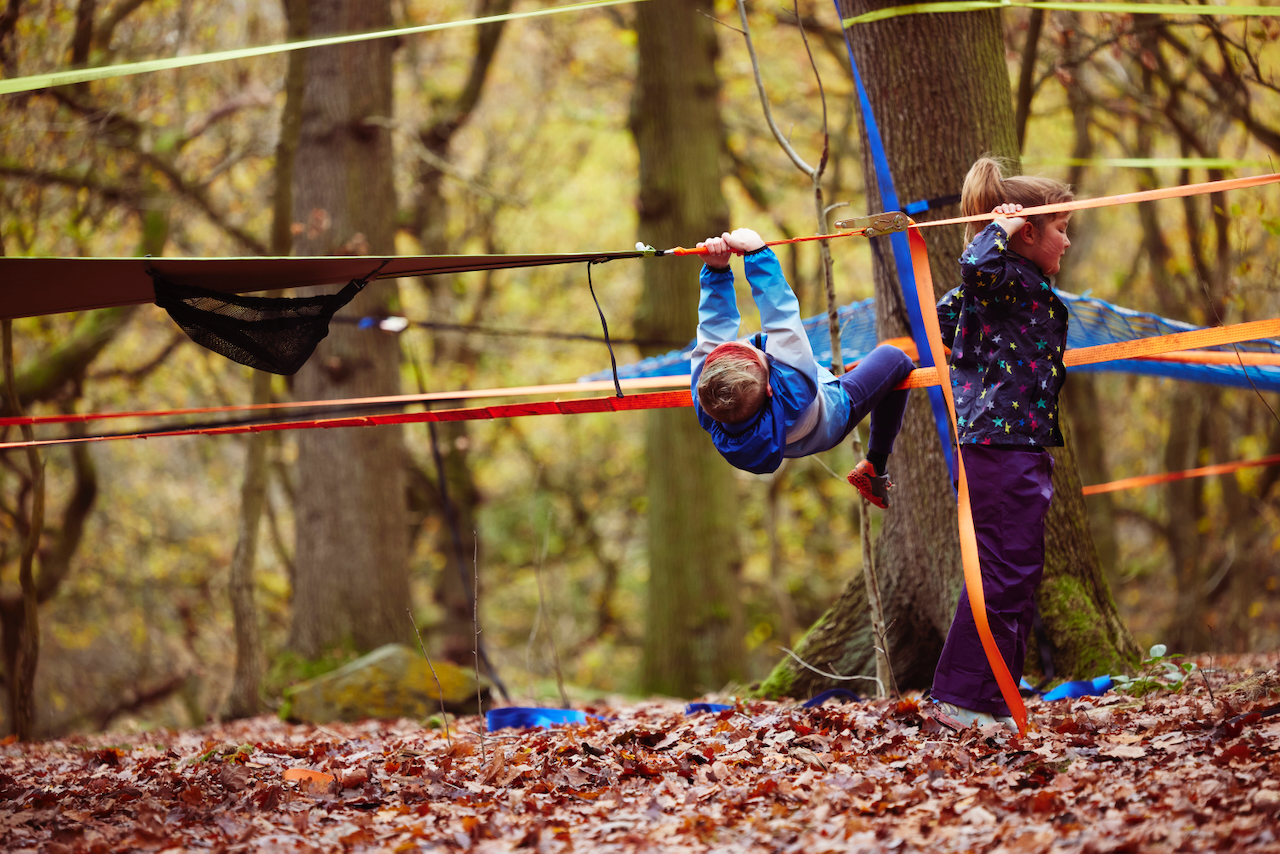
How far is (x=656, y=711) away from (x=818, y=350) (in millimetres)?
1870

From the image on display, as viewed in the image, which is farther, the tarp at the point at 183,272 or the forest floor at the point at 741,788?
the tarp at the point at 183,272

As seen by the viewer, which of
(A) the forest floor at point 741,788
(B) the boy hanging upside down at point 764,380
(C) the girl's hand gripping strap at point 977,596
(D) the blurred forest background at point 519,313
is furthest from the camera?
(D) the blurred forest background at point 519,313

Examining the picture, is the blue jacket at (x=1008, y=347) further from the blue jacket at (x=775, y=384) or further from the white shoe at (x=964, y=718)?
the white shoe at (x=964, y=718)

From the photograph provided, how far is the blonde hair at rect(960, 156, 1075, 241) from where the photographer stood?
297 centimetres

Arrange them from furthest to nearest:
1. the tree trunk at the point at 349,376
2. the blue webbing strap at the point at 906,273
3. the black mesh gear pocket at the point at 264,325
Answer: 1. the tree trunk at the point at 349,376
2. the blue webbing strap at the point at 906,273
3. the black mesh gear pocket at the point at 264,325

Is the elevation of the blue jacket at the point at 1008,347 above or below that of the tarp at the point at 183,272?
below

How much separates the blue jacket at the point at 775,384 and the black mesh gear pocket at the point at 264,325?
1.20 metres

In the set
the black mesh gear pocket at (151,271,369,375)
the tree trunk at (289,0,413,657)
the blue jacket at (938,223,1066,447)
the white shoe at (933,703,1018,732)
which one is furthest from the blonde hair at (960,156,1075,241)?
the tree trunk at (289,0,413,657)

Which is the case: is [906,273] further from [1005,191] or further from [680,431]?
[680,431]

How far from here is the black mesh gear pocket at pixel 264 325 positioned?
3.21 m

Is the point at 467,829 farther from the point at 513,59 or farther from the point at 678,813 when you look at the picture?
the point at 513,59

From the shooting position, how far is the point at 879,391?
10.2ft

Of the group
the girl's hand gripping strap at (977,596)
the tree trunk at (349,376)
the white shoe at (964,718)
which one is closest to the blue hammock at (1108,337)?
the girl's hand gripping strap at (977,596)

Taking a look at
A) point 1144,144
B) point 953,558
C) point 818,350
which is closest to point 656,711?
point 953,558
